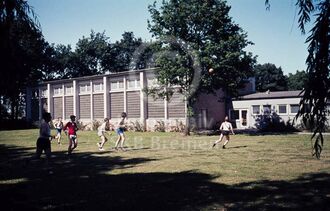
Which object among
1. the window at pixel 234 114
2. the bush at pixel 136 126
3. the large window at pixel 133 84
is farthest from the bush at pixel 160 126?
the window at pixel 234 114

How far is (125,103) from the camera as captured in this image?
3950 centimetres

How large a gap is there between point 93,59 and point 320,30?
74.6 meters

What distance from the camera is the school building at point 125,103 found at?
1417 inches

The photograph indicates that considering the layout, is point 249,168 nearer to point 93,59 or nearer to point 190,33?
point 190,33

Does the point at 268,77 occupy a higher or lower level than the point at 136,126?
higher

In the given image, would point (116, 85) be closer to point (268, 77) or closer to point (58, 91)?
point (58, 91)

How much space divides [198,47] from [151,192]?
22282mm

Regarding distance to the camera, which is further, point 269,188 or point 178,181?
point 178,181

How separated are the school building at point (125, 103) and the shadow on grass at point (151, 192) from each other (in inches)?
849

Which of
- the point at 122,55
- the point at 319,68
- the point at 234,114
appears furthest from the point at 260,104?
the point at 122,55

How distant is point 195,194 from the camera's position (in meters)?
7.64

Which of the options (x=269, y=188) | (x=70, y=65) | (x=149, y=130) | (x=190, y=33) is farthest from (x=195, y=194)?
(x=70, y=65)

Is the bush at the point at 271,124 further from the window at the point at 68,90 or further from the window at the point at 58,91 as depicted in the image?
the window at the point at 58,91

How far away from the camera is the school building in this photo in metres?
36.0
